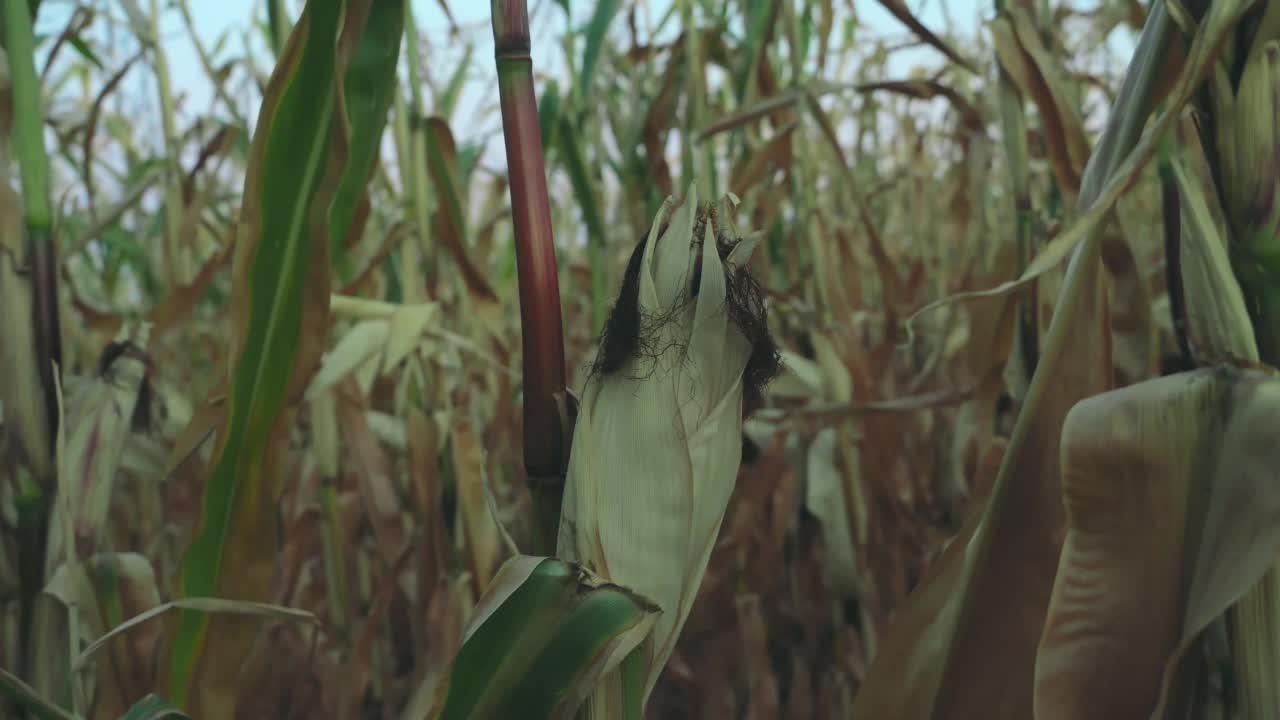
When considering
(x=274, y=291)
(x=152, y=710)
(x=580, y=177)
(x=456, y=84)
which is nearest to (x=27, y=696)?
(x=152, y=710)

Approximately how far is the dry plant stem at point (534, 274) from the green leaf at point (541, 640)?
24 mm

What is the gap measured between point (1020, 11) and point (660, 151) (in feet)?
1.43

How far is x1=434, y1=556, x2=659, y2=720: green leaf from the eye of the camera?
24 cm

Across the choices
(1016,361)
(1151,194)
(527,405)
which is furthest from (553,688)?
(1151,194)

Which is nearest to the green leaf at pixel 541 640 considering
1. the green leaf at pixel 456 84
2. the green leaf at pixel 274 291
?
the green leaf at pixel 274 291

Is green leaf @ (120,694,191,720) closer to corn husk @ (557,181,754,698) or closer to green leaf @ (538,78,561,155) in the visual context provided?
corn husk @ (557,181,754,698)

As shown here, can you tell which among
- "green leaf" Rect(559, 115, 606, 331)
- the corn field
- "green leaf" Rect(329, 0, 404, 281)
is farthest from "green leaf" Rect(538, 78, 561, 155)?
"green leaf" Rect(329, 0, 404, 281)

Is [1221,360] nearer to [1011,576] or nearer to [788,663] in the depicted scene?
[1011,576]

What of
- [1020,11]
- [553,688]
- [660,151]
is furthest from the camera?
[660,151]

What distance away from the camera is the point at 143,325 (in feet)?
1.93

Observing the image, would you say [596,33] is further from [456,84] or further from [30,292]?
[30,292]

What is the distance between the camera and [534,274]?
25 cm

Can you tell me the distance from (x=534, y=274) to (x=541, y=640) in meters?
0.09

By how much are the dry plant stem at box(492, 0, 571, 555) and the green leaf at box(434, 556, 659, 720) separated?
2 centimetres
